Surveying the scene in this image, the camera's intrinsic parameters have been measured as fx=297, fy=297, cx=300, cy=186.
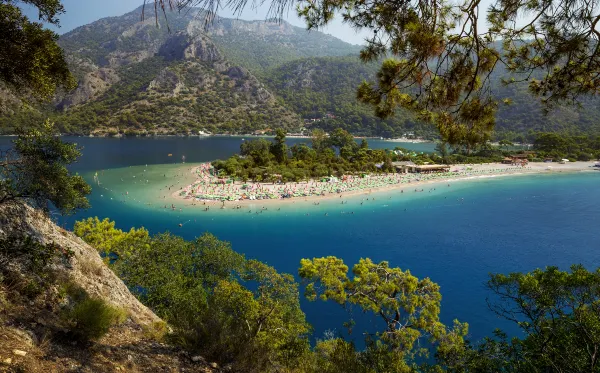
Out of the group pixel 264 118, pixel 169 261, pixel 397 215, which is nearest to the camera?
pixel 169 261

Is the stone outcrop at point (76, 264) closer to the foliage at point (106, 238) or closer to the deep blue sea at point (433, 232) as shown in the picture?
the foliage at point (106, 238)

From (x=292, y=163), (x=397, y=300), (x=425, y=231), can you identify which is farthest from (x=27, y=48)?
(x=292, y=163)

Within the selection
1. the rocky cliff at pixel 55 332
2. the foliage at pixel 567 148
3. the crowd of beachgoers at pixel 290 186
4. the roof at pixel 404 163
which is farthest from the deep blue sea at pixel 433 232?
the foliage at pixel 567 148

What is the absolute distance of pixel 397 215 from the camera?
3306 cm

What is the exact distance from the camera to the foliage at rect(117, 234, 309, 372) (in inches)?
200

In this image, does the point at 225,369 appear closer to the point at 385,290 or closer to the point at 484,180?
the point at 385,290

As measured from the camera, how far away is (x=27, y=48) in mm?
3209

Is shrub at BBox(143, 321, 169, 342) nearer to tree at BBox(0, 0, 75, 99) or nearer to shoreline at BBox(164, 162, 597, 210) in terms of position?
tree at BBox(0, 0, 75, 99)

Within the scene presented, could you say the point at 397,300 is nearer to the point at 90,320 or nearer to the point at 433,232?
the point at 90,320

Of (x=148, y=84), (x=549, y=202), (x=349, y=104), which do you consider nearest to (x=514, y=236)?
(x=549, y=202)

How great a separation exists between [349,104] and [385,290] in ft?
478

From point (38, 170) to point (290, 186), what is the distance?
1493 inches

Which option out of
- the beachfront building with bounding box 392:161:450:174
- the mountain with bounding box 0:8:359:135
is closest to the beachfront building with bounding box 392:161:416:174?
the beachfront building with bounding box 392:161:450:174

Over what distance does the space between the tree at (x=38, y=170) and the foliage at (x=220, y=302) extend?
9.75ft
